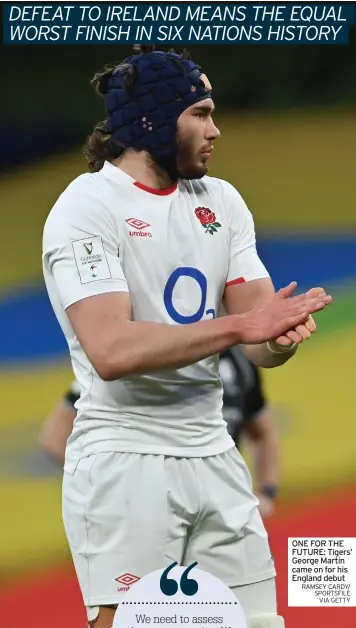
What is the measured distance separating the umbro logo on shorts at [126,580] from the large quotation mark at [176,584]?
63 millimetres

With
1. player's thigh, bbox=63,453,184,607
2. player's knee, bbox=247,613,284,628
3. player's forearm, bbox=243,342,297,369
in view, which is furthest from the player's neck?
player's knee, bbox=247,613,284,628

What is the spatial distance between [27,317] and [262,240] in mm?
840

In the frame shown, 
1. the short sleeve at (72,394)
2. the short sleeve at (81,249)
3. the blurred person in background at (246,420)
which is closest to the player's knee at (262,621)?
the short sleeve at (81,249)

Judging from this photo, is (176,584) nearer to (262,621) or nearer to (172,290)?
(262,621)

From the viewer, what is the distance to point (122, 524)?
2.45 metres

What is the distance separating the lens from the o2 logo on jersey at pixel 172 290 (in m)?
2.52

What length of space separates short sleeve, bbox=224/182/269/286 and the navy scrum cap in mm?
220

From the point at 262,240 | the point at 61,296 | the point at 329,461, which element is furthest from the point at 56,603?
the point at 61,296

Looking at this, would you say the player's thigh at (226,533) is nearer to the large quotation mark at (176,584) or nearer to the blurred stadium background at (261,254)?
the large quotation mark at (176,584)

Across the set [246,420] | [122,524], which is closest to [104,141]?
[122,524]

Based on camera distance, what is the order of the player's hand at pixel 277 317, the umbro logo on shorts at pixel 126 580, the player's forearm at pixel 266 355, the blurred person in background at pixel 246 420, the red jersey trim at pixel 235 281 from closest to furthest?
1. the player's hand at pixel 277 317
2. the umbro logo on shorts at pixel 126 580
3. the player's forearm at pixel 266 355
4. the red jersey trim at pixel 235 281
5. the blurred person in background at pixel 246 420

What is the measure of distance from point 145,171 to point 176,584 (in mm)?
933

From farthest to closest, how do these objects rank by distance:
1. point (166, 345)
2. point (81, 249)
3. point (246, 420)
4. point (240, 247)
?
point (246, 420), point (240, 247), point (81, 249), point (166, 345)

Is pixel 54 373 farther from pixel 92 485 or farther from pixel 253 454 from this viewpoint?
pixel 92 485
